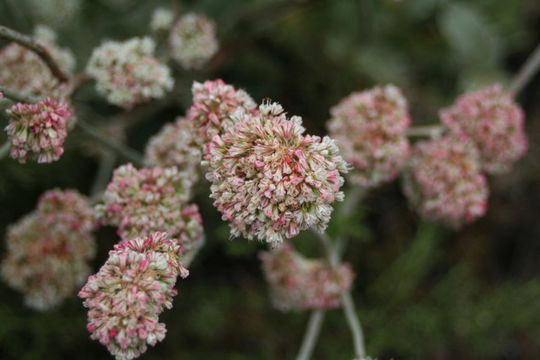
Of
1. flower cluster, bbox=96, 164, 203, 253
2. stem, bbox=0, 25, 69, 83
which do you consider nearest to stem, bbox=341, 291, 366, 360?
flower cluster, bbox=96, 164, 203, 253

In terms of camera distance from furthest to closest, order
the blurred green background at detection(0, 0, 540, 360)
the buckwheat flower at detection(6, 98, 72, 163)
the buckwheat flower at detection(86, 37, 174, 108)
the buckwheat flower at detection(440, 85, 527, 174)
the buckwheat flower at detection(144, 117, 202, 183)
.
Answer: the blurred green background at detection(0, 0, 540, 360), the buckwheat flower at detection(440, 85, 527, 174), the buckwheat flower at detection(86, 37, 174, 108), the buckwheat flower at detection(144, 117, 202, 183), the buckwheat flower at detection(6, 98, 72, 163)

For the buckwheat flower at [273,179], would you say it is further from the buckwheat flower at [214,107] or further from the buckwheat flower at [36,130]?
the buckwheat flower at [36,130]

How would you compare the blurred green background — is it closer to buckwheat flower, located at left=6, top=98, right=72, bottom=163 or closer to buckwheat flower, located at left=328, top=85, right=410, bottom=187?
buckwheat flower, located at left=328, top=85, right=410, bottom=187

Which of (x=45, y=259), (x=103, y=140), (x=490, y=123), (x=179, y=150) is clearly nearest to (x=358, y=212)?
(x=490, y=123)

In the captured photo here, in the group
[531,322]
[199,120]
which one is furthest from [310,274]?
[531,322]

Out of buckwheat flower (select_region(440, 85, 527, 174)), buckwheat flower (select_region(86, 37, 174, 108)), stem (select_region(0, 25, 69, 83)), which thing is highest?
buckwheat flower (select_region(440, 85, 527, 174))

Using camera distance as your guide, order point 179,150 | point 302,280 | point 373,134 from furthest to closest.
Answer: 1. point 302,280
2. point 373,134
3. point 179,150

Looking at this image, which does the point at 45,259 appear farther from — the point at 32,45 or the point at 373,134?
the point at 373,134

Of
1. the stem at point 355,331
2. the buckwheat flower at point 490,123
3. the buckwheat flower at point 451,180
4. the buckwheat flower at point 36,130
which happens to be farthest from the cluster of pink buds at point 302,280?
the buckwheat flower at point 36,130

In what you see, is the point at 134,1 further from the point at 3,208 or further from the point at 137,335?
the point at 137,335
